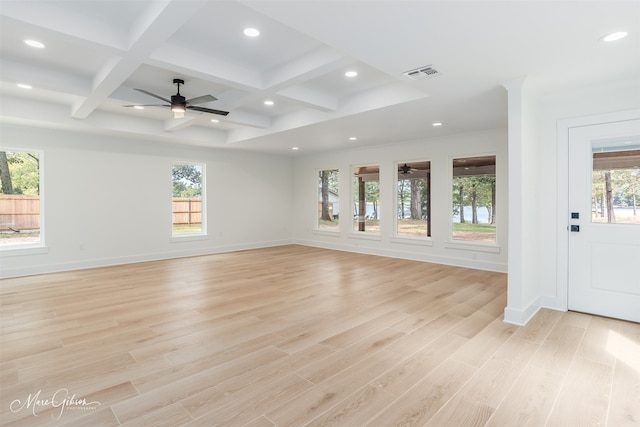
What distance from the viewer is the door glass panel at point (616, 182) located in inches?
134

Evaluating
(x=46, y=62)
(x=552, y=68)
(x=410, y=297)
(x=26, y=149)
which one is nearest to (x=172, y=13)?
(x=46, y=62)

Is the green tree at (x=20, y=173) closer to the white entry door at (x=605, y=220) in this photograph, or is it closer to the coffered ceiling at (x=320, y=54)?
the coffered ceiling at (x=320, y=54)

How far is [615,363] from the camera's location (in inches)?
99.7

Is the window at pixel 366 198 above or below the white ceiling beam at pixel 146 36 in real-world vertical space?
below

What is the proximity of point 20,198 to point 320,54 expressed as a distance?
596 cm

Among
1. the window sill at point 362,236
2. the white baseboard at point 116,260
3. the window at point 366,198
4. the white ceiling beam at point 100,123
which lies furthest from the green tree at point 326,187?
the white ceiling beam at point 100,123

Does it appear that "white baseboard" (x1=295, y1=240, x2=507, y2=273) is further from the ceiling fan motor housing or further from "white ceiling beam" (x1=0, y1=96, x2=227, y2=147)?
the ceiling fan motor housing

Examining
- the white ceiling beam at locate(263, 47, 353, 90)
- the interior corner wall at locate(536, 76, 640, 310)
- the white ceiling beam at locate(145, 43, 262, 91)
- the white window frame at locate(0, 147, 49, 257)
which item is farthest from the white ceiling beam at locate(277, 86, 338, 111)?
the white window frame at locate(0, 147, 49, 257)

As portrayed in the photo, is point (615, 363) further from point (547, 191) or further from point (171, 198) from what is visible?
point (171, 198)

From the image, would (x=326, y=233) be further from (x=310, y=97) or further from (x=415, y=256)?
(x=310, y=97)

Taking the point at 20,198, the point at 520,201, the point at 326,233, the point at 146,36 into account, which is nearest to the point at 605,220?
the point at 520,201

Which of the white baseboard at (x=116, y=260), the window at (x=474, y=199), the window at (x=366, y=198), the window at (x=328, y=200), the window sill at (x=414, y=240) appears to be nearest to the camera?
the white baseboard at (x=116, y=260)

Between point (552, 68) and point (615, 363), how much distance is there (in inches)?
104

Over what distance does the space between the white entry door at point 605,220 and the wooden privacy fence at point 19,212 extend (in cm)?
824
